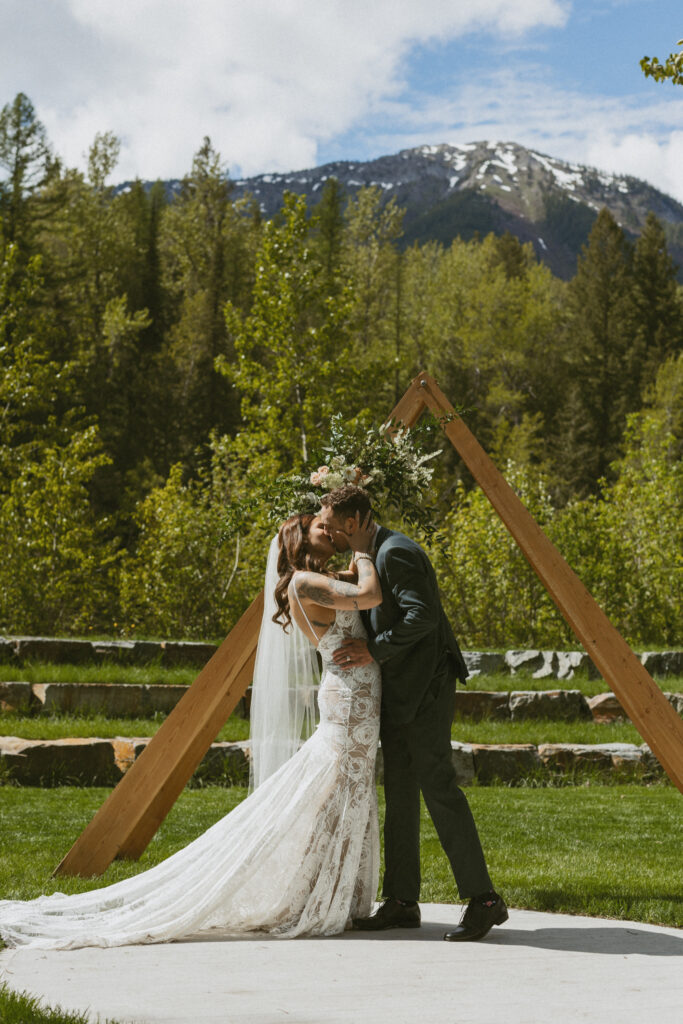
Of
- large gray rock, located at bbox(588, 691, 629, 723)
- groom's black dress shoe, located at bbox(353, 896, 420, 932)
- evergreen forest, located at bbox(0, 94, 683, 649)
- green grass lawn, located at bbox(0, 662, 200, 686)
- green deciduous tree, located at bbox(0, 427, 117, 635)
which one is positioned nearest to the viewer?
groom's black dress shoe, located at bbox(353, 896, 420, 932)

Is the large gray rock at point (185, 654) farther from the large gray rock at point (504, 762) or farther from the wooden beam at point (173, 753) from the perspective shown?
the wooden beam at point (173, 753)

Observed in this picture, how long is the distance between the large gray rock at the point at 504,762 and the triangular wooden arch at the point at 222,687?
436 cm

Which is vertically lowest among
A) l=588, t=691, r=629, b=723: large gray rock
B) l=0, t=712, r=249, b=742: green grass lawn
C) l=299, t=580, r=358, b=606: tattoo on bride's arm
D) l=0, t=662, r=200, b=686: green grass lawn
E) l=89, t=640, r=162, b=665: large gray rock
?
l=588, t=691, r=629, b=723: large gray rock

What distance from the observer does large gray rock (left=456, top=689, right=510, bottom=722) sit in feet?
38.7

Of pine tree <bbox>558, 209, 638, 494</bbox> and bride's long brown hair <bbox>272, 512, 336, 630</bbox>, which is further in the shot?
pine tree <bbox>558, 209, 638, 494</bbox>

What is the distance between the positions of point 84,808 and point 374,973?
473 cm

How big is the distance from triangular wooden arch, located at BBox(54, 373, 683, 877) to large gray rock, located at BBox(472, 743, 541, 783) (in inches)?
172

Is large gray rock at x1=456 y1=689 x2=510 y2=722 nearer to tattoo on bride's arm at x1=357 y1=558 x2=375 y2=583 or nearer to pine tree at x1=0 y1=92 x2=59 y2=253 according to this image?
tattoo on bride's arm at x1=357 y1=558 x2=375 y2=583

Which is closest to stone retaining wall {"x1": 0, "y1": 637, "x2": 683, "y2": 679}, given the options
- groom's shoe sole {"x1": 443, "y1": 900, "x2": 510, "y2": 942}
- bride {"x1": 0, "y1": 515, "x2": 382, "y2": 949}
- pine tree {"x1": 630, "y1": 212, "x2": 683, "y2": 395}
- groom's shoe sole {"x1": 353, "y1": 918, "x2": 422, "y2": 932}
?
bride {"x1": 0, "y1": 515, "x2": 382, "y2": 949}

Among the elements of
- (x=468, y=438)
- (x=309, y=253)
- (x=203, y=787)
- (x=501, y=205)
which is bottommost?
(x=203, y=787)

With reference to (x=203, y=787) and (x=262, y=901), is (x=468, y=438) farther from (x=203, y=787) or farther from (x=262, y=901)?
(x=203, y=787)

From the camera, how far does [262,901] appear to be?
4664 millimetres

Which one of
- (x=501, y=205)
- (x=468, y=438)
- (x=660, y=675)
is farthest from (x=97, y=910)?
(x=501, y=205)

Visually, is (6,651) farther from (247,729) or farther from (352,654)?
(352,654)
